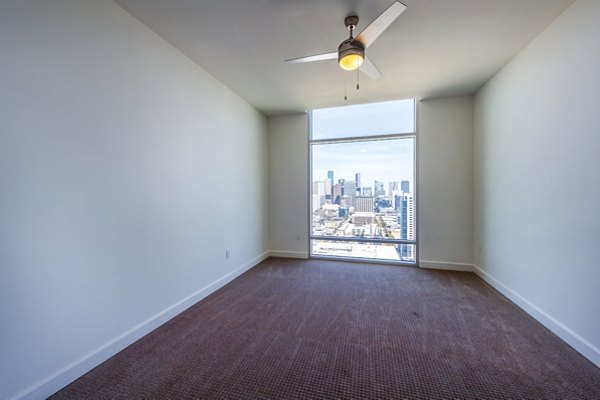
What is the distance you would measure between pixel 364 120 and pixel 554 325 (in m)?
3.46

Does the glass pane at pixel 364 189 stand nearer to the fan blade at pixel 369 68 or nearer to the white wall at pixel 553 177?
the white wall at pixel 553 177

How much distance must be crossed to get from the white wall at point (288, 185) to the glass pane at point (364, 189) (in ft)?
0.74

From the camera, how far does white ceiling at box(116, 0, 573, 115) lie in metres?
1.84

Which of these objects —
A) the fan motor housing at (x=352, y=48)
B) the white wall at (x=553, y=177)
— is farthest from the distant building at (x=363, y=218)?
the fan motor housing at (x=352, y=48)

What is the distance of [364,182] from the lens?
4.20 meters

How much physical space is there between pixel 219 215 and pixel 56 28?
2144mm

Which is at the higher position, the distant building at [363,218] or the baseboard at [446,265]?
the distant building at [363,218]

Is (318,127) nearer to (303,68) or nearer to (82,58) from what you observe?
(303,68)

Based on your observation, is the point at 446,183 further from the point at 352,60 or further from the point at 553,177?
the point at 352,60

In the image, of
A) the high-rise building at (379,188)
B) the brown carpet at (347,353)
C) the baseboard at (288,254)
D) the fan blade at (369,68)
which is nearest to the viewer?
the brown carpet at (347,353)

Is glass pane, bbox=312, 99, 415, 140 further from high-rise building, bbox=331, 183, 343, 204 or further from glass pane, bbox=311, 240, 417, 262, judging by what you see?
glass pane, bbox=311, 240, 417, 262

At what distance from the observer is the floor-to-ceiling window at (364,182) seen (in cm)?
397

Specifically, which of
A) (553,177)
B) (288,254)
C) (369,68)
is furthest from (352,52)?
(288,254)

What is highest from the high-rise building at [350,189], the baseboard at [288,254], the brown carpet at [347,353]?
the high-rise building at [350,189]
